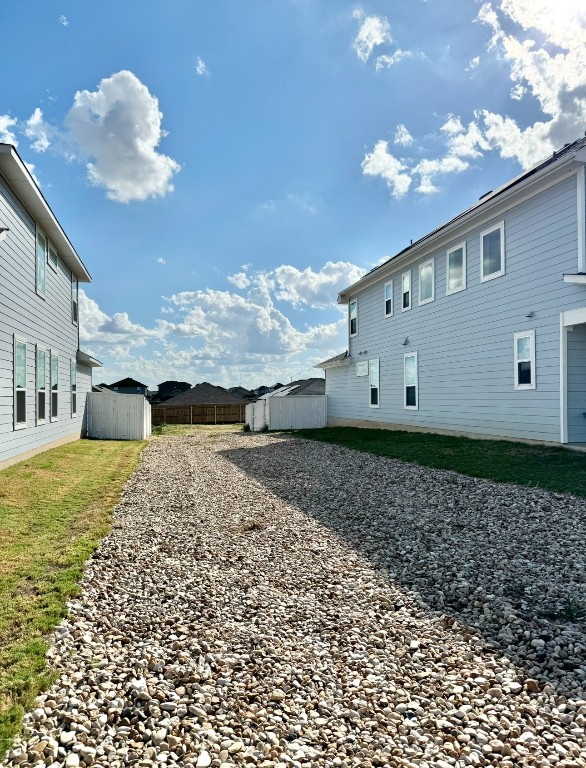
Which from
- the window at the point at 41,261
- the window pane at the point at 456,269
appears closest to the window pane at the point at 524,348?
→ the window pane at the point at 456,269

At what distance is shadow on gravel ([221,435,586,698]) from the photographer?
2.99m

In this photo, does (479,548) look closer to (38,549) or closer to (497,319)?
(38,549)

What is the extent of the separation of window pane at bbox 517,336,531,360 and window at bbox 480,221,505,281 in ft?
5.75

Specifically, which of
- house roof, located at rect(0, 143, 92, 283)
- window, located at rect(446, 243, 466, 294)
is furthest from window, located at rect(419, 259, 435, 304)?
house roof, located at rect(0, 143, 92, 283)

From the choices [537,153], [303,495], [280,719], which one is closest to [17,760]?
[280,719]

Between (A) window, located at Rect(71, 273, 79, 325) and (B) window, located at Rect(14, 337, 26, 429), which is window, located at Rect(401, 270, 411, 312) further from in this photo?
(A) window, located at Rect(71, 273, 79, 325)

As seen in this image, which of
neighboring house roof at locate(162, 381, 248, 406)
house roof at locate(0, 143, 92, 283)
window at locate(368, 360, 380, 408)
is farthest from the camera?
neighboring house roof at locate(162, 381, 248, 406)

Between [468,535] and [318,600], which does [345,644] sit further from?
[468,535]

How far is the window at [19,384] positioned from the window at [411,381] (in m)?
10.9

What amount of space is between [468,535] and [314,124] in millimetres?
12203

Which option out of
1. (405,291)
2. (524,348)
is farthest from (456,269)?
(524,348)

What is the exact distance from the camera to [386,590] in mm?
3770

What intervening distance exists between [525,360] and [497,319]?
1388 millimetres

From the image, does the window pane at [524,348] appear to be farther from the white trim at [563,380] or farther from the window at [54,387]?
the window at [54,387]
